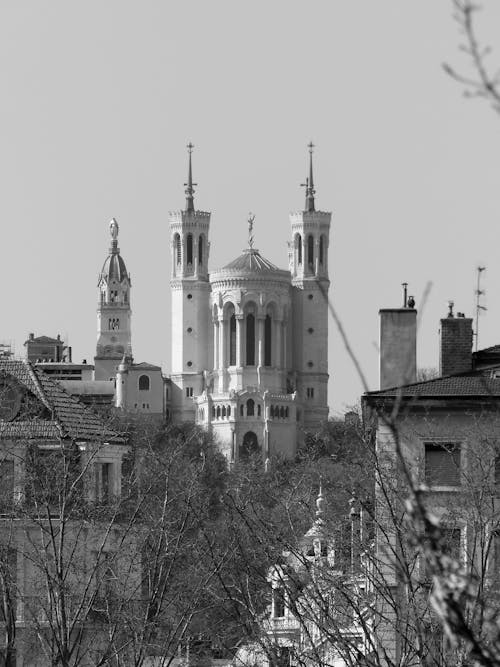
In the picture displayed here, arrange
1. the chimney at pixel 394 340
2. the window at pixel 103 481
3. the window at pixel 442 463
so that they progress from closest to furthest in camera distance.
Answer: the window at pixel 442 463
the chimney at pixel 394 340
the window at pixel 103 481

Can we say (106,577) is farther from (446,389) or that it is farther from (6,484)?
(446,389)

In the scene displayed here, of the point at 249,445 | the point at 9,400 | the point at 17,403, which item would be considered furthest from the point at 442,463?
the point at 249,445

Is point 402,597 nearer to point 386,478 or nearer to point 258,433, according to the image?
point 386,478

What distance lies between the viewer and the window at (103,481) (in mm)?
28814

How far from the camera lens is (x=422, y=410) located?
25.1 metres

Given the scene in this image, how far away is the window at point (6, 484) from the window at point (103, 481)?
1144 mm

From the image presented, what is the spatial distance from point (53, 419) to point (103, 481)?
4.14 ft

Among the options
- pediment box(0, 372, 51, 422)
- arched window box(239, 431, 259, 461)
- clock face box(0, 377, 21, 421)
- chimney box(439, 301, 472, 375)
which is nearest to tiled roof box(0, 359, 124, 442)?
pediment box(0, 372, 51, 422)

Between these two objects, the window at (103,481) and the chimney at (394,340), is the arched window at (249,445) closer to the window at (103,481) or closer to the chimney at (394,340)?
the window at (103,481)

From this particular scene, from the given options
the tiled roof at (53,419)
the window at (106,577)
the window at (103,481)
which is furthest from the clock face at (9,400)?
the window at (106,577)

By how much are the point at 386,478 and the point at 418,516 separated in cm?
1341

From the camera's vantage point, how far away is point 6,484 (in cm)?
2784

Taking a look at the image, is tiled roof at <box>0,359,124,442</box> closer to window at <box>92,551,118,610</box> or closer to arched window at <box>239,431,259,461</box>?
window at <box>92,551,118,610</box>

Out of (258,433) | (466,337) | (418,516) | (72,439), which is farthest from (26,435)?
(258,433)
